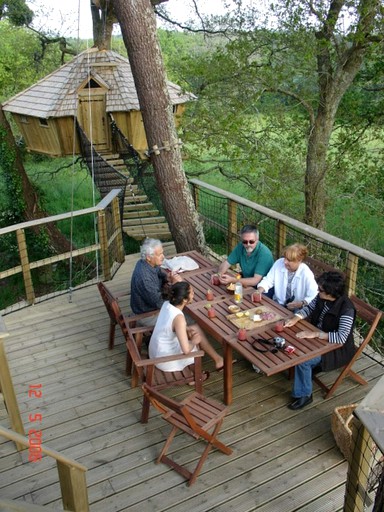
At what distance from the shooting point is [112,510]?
2.95 m

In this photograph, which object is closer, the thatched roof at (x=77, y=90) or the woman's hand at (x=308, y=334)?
the woman's hand at (x=308, y=334)

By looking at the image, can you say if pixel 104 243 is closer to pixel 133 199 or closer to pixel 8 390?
pixel 8 390

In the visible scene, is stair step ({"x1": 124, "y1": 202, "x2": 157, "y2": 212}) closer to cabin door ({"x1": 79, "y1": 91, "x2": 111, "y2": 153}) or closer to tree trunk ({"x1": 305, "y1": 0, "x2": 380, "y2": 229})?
cabin door ({"x1": 79, "y1": 91, "x2": 111, "y2": 153})

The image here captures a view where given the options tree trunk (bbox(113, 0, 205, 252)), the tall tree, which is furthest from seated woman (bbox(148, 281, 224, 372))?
the tall tree

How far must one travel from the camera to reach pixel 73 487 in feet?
7.50

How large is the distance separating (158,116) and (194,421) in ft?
13.4

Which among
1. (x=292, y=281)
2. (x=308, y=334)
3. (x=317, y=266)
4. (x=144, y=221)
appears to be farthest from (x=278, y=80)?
(x=308, y=334)

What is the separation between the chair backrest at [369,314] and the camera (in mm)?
3611

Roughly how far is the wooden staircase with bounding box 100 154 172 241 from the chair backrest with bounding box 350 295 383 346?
5.57m

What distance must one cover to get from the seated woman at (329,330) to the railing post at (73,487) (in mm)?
1912

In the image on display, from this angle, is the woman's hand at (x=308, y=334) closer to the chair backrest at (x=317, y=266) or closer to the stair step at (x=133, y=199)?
the chair backrest at (x=317, y=266)

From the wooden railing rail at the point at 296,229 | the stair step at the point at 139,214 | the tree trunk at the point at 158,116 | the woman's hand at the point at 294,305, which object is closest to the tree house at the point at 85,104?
the stair step at the point at 139,214
